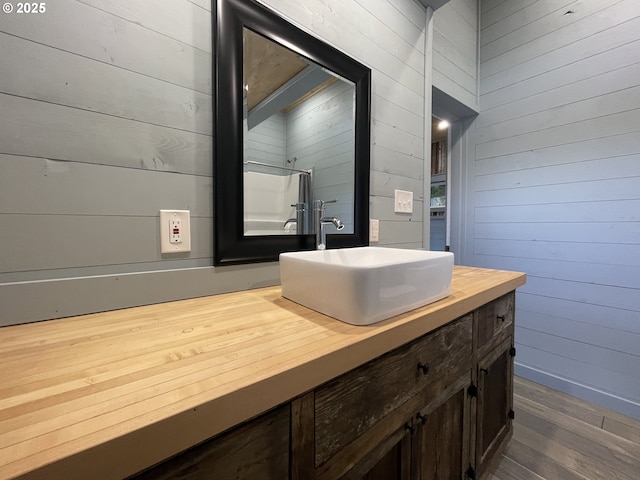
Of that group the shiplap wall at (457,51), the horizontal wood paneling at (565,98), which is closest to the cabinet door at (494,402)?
the horizontal wood paneling at (565,98)

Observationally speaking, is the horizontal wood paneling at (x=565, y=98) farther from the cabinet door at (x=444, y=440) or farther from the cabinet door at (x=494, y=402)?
the cabinet door at (x=444, y=440)

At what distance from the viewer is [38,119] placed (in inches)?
24.0

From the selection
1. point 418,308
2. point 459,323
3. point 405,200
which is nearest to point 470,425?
point 459,323

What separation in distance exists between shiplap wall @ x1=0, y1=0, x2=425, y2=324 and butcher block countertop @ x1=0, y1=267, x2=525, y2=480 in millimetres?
102

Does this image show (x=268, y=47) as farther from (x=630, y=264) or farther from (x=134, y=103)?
(x=630, y=264)

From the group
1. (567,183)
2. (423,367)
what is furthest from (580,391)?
(423,367)

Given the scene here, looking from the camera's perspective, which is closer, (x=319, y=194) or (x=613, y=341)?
(x=319, y=194)

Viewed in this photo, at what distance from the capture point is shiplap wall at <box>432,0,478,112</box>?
71.7 inches

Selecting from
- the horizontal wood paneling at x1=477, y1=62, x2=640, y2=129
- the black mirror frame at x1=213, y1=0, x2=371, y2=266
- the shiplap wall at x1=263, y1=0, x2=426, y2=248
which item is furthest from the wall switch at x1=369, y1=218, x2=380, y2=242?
the horizontal wood paneling at x1=477, y1=62, x2=640, y2=129

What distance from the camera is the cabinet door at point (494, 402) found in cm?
102

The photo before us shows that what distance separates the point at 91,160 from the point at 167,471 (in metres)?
0.69

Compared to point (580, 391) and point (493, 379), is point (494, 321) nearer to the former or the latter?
point (493, 379)

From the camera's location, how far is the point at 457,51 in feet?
6.45

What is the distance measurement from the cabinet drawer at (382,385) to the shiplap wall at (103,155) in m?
0.51
